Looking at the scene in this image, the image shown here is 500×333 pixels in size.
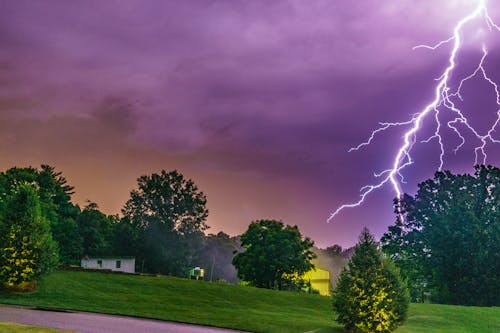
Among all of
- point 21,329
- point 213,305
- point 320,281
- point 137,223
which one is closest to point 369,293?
point 213,305

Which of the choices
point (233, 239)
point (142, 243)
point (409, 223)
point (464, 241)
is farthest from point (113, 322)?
point (233, 239)

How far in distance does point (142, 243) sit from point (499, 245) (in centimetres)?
5093

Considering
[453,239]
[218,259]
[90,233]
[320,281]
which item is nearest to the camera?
[453,239]

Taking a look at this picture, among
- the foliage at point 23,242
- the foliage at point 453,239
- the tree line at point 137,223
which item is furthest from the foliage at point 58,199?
the foliage at point 453,239

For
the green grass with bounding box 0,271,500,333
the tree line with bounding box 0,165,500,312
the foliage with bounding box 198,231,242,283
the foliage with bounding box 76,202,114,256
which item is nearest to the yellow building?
the tree line with bounding box 0,165,500,312

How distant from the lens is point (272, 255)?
66500mm

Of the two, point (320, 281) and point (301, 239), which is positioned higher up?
point (301, 239)

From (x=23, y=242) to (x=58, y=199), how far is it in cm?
3789

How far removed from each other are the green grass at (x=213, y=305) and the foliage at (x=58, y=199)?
22412mm

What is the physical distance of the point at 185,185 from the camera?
96.0 metres

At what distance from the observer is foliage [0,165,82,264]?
64562mm

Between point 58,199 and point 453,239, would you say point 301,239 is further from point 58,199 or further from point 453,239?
point 58,199

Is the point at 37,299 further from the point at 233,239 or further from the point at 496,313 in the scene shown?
the point at 233,239

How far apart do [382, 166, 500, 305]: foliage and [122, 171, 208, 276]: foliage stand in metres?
35.8
